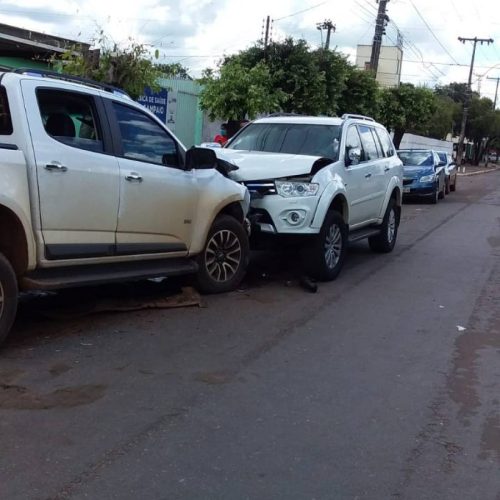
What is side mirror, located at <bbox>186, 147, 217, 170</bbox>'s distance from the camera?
7.01 m

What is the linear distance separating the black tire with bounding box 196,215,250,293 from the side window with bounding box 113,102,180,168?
0.96 metres

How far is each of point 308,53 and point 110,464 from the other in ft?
56.7

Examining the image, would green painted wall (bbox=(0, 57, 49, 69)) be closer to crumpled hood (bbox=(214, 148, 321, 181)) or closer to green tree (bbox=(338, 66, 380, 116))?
green tree (bbox=(338, 66, 380, 116))

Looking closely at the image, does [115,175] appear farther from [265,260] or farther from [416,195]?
[416,195]

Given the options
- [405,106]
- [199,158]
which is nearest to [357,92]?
[405,106]

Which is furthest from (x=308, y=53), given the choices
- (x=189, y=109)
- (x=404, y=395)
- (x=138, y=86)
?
(x=404, y=395)

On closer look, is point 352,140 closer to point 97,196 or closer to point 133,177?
point 133,177

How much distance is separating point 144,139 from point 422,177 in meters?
16.3

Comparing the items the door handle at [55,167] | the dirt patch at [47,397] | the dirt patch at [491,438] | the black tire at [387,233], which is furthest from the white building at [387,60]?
the dirt patch at [47,397]

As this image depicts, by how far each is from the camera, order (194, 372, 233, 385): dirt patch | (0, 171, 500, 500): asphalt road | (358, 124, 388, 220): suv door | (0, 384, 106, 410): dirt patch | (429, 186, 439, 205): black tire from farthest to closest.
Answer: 1. (429, 186, 439, 205): black tire
2. (358, 124, 388, 220): suv door
3. (194, 372, 233, 385): dirt patch
4. (0, 384, 106, 410): dirt patch
5. (0, 171, 500, 500): asphalt road

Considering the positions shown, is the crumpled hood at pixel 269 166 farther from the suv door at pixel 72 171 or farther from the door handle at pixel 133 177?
the suv door at pixel 72 171

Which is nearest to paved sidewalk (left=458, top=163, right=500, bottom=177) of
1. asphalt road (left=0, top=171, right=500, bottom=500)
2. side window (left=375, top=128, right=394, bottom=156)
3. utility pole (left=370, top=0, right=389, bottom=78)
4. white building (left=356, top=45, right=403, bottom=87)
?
white building (left=356, top=45, right=403, bottom=87)

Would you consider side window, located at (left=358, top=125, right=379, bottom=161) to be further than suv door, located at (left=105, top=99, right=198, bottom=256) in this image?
Yes

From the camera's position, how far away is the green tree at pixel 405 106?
31.5 meters
